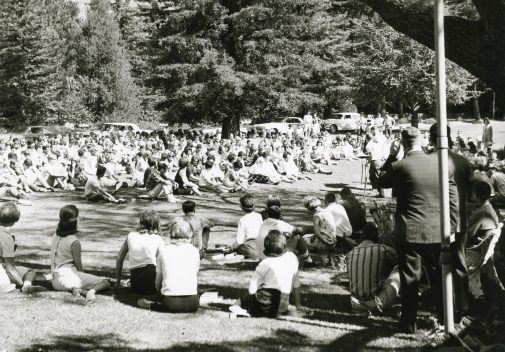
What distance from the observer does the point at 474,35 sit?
6.17 metres

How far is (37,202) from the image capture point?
17.0 metres

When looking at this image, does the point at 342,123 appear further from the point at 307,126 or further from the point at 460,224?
the point at 460,224

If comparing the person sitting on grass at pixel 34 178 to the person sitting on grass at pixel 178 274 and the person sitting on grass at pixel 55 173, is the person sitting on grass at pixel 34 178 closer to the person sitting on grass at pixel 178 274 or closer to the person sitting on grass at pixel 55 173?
the person sitting on grass at pixel 55 173

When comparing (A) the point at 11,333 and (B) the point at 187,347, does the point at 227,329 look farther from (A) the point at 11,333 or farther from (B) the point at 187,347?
(A) the point at 11,333

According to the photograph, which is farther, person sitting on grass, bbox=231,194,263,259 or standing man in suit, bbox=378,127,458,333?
person sitting on grass, bbox=231,194,263,259

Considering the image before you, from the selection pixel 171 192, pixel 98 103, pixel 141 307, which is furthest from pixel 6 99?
pixel 141 307

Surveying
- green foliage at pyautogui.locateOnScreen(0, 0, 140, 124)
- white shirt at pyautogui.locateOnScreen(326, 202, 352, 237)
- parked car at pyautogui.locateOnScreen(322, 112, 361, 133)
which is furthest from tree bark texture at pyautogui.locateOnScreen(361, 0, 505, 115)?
green foliage at pyautogui.locateOnScreen(0, 0, 140, 124)

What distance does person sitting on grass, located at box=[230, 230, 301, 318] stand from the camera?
660 cm

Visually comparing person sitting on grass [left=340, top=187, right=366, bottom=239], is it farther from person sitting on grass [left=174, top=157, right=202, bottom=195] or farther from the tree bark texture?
person sitting on grass [left=174, top=157, right=202, bottom=195]

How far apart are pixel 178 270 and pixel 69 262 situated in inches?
71.5

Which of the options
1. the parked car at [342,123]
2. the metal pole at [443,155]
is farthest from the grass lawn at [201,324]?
the parked car at [342,123]

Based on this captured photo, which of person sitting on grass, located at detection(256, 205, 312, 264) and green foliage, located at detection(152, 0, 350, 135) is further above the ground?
green foliage, located at detection(152, 0, 350, 135)

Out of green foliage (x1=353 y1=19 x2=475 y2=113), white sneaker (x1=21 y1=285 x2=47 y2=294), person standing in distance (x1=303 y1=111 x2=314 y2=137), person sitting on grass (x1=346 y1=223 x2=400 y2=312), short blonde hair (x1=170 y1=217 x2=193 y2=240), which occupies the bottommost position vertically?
white sneaker (x1=21 y1=285 x2=47 y2=294)

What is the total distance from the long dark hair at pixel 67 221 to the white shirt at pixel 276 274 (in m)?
2.61
